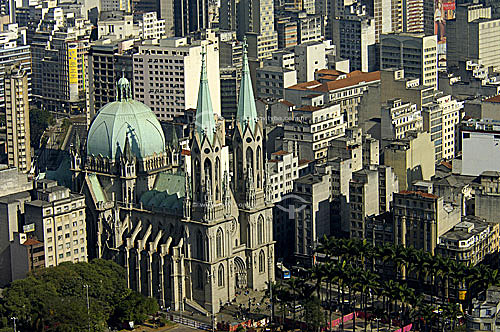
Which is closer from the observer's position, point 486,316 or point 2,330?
point 486,316

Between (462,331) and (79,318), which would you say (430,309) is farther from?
(79,318)

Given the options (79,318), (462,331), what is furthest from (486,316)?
(79,318)

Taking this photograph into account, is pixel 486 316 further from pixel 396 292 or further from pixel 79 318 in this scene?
pixel 79 318

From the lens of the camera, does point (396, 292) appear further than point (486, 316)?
Yes

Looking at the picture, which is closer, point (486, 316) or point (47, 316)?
point (486, 316)

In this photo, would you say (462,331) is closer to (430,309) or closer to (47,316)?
(430,309)

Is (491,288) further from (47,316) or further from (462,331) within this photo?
(47,316)

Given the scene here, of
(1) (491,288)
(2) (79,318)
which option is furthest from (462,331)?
(2) (79,318)

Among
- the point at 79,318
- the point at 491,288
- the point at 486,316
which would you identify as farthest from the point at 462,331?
the point at 79,318
